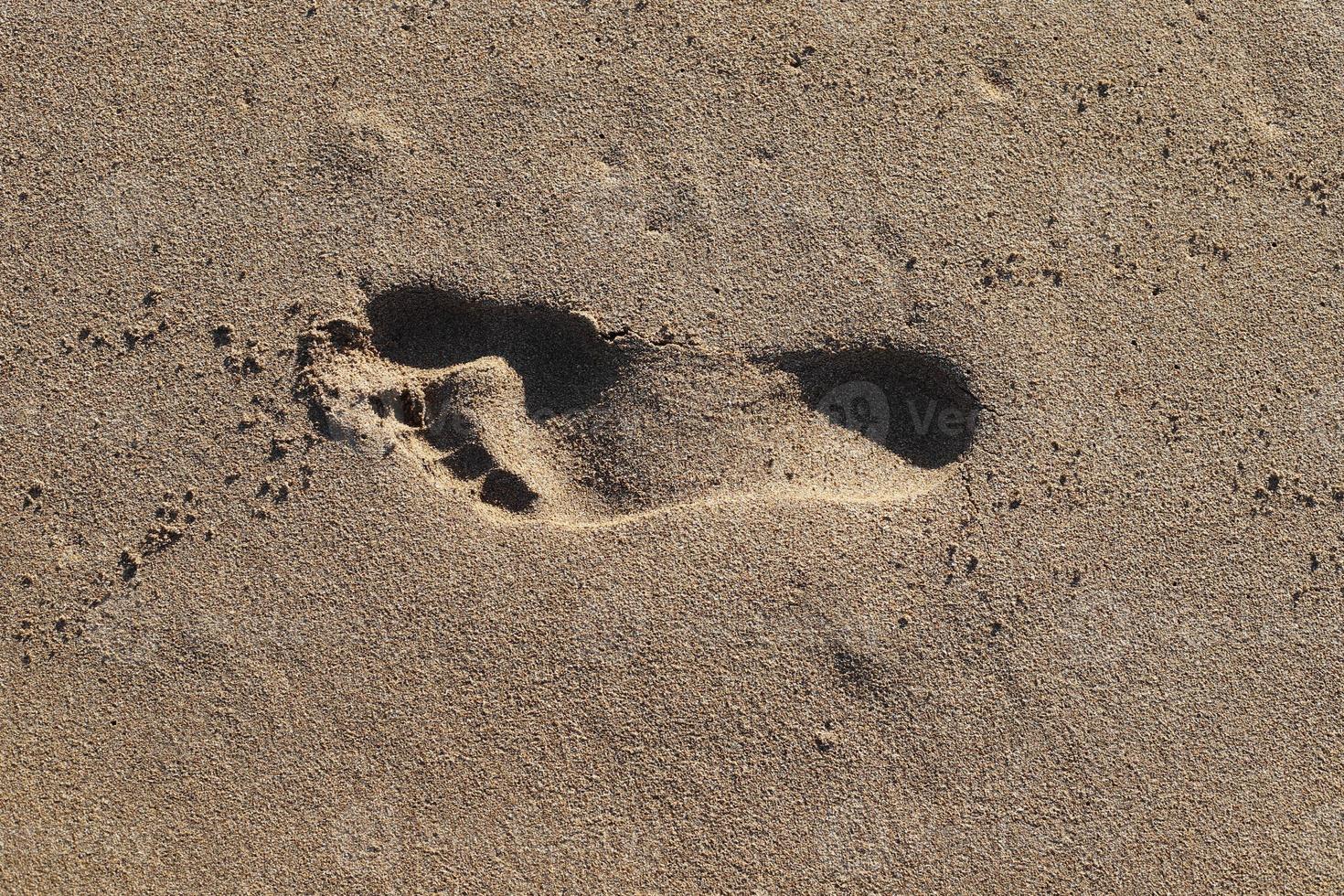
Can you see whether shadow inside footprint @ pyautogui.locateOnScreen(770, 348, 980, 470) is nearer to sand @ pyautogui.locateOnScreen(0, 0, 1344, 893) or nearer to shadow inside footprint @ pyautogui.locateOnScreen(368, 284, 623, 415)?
sand @ pyautogui.locateOnScreen(0, 0, 1344, 893)

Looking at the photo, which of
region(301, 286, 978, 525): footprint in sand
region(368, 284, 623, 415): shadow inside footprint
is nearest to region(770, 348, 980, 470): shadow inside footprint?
region(301, 286, 978, 525): footprint in sand

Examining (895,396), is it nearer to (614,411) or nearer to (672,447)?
(672,447)

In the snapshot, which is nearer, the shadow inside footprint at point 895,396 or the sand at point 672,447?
the sand at point 672,447

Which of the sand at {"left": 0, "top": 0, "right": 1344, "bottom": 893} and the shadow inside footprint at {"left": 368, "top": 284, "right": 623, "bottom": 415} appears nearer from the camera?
the sand at {"left": 0, "top": 0, "right": 1344, "bottom": 893}

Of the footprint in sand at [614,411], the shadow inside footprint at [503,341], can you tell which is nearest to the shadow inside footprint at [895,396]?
the footprint in sand at [614,411]

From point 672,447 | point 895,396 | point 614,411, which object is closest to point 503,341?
point 614,411

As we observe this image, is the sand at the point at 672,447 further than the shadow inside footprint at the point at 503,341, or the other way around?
the shadow inside footprint at the point at 503,341

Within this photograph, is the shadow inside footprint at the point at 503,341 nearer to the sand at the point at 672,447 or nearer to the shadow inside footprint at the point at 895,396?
the sand at the point at 672,447
